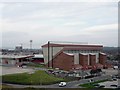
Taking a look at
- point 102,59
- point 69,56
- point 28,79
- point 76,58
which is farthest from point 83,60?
point 28,79

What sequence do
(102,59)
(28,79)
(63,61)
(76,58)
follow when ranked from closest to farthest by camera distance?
1. (28,79)
2. (63,61)
3. (76,58)
4. (102,59)

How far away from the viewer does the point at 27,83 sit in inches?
215

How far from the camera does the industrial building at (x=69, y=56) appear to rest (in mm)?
8312

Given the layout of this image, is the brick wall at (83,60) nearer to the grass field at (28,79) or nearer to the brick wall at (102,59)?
the brick wall at (102,59)

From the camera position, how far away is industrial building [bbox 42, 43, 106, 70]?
8.31 meters

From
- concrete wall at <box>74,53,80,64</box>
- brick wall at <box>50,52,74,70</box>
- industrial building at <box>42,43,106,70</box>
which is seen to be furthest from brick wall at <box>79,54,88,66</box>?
brick wall at <box>50,52,74,70</box>

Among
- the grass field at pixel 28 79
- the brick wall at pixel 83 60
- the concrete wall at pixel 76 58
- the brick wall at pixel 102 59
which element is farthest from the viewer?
the brick wall at pixel 102 59

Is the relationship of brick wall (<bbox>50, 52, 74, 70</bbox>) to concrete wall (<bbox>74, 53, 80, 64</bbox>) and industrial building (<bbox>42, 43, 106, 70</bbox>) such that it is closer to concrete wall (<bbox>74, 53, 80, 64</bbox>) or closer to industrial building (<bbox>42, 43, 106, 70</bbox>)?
industrial building (<bbox>42, 43, 106, 70</bbox>)

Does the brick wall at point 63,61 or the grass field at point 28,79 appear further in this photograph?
the brick wall at point 63,61

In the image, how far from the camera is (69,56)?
8227 mm

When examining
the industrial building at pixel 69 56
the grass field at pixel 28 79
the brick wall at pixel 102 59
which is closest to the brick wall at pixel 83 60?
the industrial building at pixel 69 56

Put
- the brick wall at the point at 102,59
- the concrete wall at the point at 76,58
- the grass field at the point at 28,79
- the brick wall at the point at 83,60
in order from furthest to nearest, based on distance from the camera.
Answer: the brick wall at the point at 102,59, the brick wall at the point at 83,60, the concrete wall at the point at 76,58, the grass field at the point at 28,79

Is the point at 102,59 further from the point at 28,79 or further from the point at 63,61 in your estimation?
the point at 28,79

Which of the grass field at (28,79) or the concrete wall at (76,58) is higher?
the concrete wall at (76,58)
